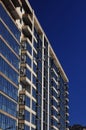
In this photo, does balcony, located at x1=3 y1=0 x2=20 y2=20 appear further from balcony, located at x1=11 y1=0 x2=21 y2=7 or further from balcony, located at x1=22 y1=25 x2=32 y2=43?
balcony, located at x1=22 y1=25 x2=32 y2=43

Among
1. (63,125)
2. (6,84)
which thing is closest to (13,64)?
(6,84)

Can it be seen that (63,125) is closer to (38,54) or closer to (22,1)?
(38,54)

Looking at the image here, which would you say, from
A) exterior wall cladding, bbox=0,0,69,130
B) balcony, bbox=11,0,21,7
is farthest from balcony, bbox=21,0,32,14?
balcony, bbox=11,0,21,7

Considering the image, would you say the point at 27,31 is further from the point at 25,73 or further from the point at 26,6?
the point at 25,73

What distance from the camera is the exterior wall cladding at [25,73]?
262 ft

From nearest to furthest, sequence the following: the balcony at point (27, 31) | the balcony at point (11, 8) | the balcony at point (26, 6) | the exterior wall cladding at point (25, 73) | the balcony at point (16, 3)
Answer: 1. the exterior wall cladding at point (25, 73)
2. the balcony at point (11, 8)
3. the balcony at point (16, 3)
4. the balcony at point (26, 6)
5. the balcony at point (27, 31)

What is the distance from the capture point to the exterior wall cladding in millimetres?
79875

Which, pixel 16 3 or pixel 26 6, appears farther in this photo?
pixel 26 6

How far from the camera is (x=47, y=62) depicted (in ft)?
405

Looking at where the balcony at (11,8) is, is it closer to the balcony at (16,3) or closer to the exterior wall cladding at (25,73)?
the exterior wall cladding at (25,73)

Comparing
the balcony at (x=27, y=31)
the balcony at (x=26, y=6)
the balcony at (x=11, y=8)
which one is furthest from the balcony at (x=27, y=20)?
the balcony at (x=11, y=8)

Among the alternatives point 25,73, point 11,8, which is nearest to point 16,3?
point 11,8

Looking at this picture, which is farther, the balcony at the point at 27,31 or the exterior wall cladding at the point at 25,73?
the balcony at the point at 27,31

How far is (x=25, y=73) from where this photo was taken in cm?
9450
